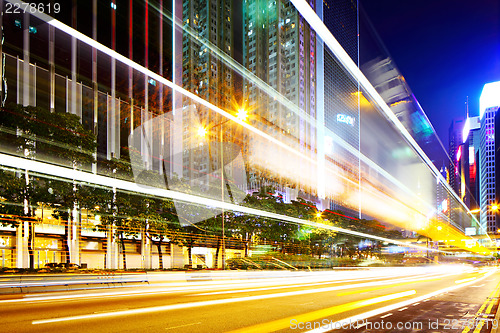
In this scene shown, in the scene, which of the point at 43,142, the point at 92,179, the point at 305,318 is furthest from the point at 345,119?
the point at 305,318

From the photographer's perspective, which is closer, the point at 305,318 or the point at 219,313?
the point at 305,318

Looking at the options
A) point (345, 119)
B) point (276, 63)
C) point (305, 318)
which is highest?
point (276, 63)

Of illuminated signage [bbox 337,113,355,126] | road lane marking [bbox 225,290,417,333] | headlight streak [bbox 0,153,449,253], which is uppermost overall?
illuminated signage [bbox 337,113,355,126]

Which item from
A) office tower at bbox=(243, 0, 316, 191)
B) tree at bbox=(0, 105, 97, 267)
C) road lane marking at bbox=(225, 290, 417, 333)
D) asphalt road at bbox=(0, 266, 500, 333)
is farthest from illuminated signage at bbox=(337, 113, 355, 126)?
road lane marking at bbox=(225, 290, 417, 333)

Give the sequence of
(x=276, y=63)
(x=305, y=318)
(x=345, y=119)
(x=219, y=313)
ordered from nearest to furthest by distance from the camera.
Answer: (x=305, y=318), (x=219, y=313), (x=276, y=63), (x=345, y=119)

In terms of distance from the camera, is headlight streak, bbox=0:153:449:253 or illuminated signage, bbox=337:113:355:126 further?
illuminated signage, bbox=337:113:355:126

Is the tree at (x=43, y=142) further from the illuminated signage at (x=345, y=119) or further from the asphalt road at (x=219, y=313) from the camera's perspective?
the illuminated signage at (x=345, y=119)

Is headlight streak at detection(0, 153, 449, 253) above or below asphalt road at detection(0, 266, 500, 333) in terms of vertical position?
above

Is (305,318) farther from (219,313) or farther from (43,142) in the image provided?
(43,142)

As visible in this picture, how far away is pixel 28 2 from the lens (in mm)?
38125

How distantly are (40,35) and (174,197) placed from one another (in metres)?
25.4

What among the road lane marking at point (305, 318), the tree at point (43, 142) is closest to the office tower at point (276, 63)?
the tree at point (43, 142)

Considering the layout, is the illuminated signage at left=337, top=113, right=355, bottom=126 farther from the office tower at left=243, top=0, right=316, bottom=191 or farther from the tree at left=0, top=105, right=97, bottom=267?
the tree at left=0, top=105, right=97, bottom=267

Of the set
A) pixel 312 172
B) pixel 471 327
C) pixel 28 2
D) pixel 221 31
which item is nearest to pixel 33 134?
pixel 28 2
